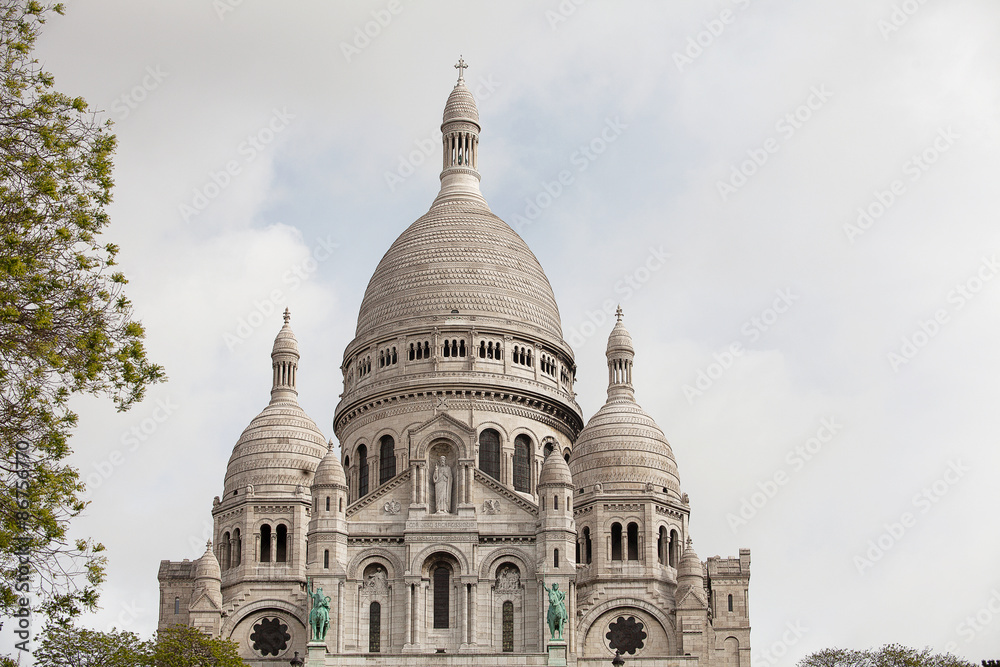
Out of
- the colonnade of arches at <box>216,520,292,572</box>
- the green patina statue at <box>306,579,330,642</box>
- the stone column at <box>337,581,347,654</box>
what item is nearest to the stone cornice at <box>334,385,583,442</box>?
the colonnade of arches at <box>216,520,292,572</box>

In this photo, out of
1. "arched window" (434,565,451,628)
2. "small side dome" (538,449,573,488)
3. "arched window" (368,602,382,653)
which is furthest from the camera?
"small side dome" (538,449,573,488)

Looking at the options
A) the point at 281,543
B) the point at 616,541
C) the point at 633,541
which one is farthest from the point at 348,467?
the point at 633,541

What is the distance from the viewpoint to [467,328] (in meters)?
91.5

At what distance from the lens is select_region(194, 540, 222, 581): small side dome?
264 feet

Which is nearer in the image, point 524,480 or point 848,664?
point 848,664

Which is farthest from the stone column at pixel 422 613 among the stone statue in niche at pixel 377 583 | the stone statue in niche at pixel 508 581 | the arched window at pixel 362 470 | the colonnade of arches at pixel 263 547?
the arched window at pixel 362 470

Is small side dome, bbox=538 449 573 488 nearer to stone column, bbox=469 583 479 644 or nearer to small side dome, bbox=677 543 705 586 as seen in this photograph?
stone column, bbox=469 583 479 644

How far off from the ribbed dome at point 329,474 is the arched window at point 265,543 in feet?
26.0

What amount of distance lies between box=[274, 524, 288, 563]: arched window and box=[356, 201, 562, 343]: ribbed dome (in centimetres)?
1313

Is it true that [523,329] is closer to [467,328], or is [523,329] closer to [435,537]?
[467,328]

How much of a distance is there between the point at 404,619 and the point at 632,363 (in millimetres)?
22281

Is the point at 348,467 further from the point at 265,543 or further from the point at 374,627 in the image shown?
the point at 374,627

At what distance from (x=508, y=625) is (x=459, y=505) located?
234 inches

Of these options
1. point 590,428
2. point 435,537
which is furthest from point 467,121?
point 435,537
